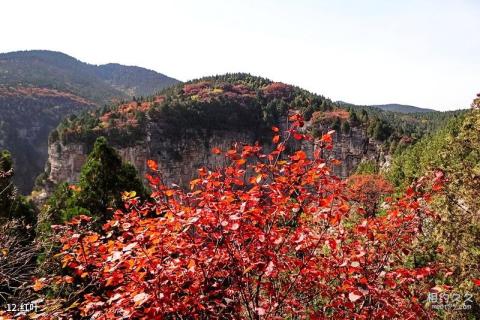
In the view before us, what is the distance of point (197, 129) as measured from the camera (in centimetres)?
8869

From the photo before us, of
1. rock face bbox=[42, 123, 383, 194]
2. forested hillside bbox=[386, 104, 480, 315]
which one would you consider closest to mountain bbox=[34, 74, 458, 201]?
rock face bbox=[42, 123, 383, 194]

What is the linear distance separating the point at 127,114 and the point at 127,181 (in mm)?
63087

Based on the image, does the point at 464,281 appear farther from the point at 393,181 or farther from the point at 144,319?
the point at 393,181

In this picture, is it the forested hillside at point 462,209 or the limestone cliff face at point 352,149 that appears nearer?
the forested hillside at point 462,209

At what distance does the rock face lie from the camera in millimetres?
71625

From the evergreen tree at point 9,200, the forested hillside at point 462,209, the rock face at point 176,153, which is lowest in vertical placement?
the rock face at point 176,153

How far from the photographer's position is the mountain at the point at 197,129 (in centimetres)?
7194

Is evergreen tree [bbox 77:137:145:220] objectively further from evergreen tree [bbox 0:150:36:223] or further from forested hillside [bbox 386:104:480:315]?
forested hillside [bbox 386:104:480:315]

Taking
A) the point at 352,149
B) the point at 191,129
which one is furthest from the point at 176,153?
the point at 352,149

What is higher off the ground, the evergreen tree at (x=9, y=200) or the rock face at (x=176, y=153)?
the evergreen tree at (x=9, y=200)

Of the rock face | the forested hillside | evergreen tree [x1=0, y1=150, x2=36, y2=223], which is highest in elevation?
the forested hillside

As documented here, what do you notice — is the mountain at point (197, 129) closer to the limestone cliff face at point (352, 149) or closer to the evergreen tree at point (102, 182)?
the limestone cliff face at point (352, 149)

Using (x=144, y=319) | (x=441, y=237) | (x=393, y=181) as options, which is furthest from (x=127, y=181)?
(x=393, y=181)

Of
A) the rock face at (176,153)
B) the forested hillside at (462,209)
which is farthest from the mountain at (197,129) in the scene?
the forested hillside at (462,209)
